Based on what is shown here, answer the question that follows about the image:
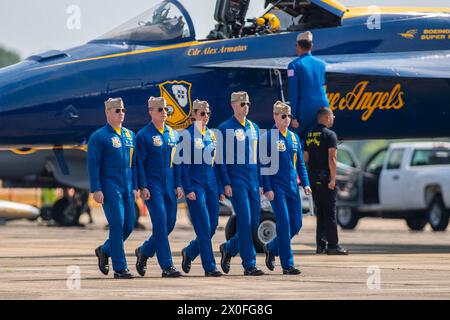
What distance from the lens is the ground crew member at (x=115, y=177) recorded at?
1266 cm

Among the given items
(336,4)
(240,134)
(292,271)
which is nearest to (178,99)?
(336,4)

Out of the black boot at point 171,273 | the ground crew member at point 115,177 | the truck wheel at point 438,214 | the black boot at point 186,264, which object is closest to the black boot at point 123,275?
the ground crew member at point 115,177

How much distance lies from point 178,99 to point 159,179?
13.0 ft

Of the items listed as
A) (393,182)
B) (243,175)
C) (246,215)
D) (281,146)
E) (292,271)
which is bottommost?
(393,182)

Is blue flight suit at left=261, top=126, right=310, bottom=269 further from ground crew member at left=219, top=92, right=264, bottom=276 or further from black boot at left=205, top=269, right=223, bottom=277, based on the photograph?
black boot at left=205, top=269, right=223, bottom=277

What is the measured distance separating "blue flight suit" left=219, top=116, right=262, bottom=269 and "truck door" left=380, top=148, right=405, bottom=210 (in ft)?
56.0

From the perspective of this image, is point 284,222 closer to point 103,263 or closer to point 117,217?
point 117,217

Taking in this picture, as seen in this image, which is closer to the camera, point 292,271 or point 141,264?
point 141,264

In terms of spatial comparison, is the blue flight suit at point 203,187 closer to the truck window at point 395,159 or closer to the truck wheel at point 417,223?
the truck window at point 395,159

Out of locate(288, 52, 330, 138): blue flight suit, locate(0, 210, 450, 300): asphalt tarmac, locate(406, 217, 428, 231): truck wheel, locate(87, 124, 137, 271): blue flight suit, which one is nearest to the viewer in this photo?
locate(0, 210, 450, 300): asphalt tarmac

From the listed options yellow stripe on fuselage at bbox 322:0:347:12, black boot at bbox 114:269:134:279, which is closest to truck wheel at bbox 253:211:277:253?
yellow stripe on fuselage at bbox 322:0:347:12

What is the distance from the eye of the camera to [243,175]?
519 inches

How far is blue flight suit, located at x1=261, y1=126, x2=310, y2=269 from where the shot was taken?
1333 cm

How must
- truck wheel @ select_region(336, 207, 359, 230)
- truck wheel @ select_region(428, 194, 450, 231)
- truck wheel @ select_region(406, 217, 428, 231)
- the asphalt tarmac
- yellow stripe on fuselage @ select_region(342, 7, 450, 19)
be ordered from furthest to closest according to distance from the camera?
truck wheel @ select_region(336, 207, 359, 230)
truck wheel @ select_region(406, 217, 428, 231)
truck wheel @ select_region(428, 194, 450, 231)
yellow stripe on fuselage @ select_region(342, 7, 450, 19)
the asphalt tarmac
